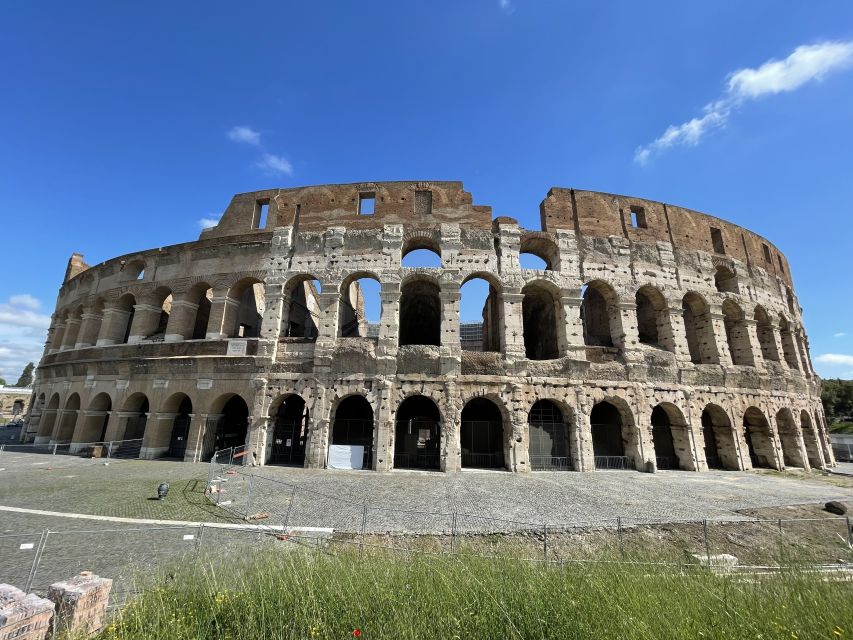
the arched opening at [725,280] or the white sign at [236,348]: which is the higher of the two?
the arched opening at [725,280]

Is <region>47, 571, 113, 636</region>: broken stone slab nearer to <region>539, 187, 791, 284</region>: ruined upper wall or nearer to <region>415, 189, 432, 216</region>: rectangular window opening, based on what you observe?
<region>415, 189, 432, 216</region>: rectangular window opening

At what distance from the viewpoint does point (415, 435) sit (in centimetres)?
1742

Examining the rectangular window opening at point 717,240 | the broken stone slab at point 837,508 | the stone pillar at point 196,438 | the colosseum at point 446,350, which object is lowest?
the broken stone slab at point 837,508

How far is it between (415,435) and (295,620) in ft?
46.6

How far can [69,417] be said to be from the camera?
20.8 meters

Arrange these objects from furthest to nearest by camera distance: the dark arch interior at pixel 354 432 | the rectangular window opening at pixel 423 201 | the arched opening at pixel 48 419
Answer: the arched opening at pixel 48 419 → the rectangular window opening at pixel 423 201 → the dark arch interior at pixel 354 432

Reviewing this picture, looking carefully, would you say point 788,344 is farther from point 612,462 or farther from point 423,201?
point 423,201

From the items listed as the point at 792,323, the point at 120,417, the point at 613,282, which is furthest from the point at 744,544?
the point at 120,417

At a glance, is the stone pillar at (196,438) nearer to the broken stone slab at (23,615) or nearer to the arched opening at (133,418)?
the arched opening at (133,418)

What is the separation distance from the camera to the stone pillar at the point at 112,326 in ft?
66.3

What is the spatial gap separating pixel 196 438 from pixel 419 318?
47.1ft

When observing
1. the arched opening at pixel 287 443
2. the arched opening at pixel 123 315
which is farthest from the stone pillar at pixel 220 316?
the arched opening at pixel 123 315

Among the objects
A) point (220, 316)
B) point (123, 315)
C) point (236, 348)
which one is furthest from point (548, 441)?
point (123, 315)

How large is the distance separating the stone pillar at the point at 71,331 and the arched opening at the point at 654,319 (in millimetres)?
33501
